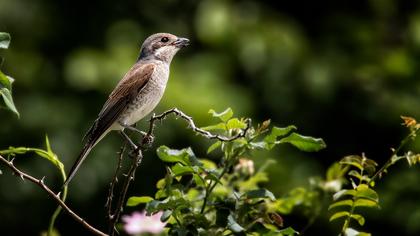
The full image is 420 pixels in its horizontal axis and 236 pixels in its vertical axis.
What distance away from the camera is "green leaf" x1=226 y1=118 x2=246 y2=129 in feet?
8.48

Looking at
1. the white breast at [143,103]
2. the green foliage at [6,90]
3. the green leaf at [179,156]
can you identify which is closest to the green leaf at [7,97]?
the green foliage at [6,90]

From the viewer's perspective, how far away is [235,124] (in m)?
2.60

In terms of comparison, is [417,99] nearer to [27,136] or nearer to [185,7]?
[185,7]

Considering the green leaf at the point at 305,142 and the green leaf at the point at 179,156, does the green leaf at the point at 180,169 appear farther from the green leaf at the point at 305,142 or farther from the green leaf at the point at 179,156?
the green leaf at the point at 305,142

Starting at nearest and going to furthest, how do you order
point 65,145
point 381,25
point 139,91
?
point 139,91
point 65,145
point 381,25

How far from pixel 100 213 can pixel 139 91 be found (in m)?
4.45

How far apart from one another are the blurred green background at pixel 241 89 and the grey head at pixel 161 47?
2512 mm

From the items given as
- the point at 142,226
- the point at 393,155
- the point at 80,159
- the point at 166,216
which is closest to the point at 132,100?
the point at 80,159

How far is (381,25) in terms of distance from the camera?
9742 mm

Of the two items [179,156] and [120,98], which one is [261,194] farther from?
[120,98]

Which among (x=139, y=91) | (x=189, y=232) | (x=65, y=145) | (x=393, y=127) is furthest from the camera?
(x=393, y=127)

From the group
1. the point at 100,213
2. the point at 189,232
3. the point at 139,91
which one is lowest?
the point at 189,232

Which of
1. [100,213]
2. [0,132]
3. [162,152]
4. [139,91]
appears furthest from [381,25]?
[162,152]

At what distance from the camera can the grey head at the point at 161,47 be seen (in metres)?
5.14
